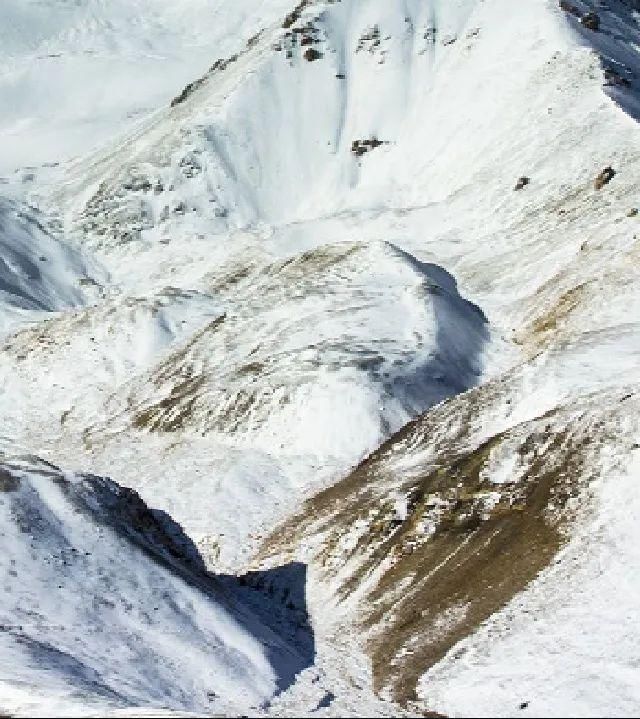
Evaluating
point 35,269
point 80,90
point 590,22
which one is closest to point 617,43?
point 590,22

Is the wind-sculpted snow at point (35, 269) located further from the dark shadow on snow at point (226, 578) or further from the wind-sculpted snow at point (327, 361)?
the dark shadow on snow at point (226, 578)

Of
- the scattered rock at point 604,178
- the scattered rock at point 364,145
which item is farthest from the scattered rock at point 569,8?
the scattered rock at point 604,178

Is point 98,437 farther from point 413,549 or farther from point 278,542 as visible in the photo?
point 413,549

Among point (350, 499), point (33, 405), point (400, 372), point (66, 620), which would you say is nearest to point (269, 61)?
point (33, 405)

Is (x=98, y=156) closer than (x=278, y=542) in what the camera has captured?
No


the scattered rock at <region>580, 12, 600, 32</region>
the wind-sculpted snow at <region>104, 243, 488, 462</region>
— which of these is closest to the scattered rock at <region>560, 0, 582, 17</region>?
the scattered rock at <region>580, 12, 600, 32</region>

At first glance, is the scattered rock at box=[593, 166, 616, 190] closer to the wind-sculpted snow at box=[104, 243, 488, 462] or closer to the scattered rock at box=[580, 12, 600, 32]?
the wind-sculpted snow at box=[104, 243, 488, 462]
